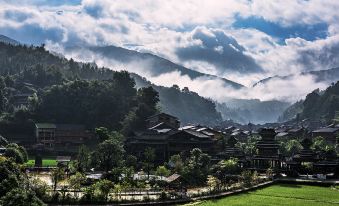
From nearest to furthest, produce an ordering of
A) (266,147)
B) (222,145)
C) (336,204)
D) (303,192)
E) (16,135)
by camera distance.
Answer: (336,204)
(303,192)
(266,147)
(222,145)
(16,135)

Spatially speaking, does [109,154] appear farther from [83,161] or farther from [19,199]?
[19,199]

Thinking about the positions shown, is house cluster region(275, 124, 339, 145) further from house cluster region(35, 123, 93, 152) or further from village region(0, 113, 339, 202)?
house cluster region(35, 123, 93, 152)

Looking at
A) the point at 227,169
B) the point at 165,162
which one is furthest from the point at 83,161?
the point at 227,169

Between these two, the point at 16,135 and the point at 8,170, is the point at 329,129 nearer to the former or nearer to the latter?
the point at 16,135

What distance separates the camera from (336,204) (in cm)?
3997

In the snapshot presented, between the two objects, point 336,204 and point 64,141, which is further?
point 64,141

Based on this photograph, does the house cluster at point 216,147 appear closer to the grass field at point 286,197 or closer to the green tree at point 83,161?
the grass field at point 286,197

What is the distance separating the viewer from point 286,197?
44.3m

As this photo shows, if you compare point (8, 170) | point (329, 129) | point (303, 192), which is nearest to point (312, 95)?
point (329, 129)

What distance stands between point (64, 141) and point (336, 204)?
63843mm

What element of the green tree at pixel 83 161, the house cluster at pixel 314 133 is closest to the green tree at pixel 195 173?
the green tree at pixel 83 161

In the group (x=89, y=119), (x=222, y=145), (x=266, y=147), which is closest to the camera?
(x=266, y=147)

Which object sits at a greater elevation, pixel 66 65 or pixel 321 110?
pixel 66 65

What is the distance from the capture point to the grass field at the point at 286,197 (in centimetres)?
4125
